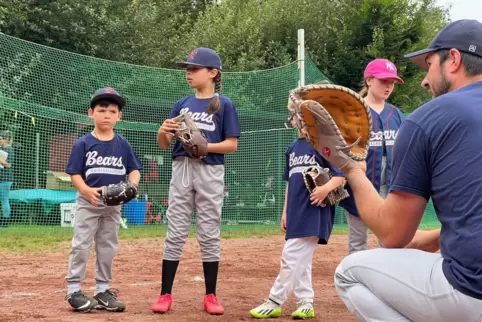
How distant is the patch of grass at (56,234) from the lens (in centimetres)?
848

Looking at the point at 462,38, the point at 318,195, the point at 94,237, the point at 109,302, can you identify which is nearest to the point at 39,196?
the point at 94,237

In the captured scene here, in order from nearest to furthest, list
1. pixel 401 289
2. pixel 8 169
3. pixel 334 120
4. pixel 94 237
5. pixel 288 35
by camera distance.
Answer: pixel 401 289
pixel 334 120
pixel 94 237
pixel 8 169
pixel 288 35

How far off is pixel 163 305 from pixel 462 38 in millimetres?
2774

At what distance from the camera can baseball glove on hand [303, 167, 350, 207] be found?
4.33 metres

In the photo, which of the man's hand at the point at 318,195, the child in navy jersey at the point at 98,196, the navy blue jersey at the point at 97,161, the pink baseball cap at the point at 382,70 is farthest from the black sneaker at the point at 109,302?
the pink baseball cap at the point at 382,70

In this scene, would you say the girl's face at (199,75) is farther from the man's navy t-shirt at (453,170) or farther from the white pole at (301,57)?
the white pole at (301,57)

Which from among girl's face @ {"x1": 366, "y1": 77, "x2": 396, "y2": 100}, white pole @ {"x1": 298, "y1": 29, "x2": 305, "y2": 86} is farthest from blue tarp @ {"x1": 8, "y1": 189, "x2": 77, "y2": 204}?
girl's face @ {"x1": 366, "y1": 77, "x2": 396, "y2": 100}

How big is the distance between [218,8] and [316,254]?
706 inches

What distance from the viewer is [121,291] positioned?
5.33m

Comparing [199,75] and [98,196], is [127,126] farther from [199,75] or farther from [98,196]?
[98,196]

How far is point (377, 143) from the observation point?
15.2 feet

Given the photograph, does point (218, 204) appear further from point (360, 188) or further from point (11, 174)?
point (11, 174)

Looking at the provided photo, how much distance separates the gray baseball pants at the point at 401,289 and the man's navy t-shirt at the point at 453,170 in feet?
0.19

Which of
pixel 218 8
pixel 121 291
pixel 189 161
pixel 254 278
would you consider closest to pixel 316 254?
pixel 254 278
